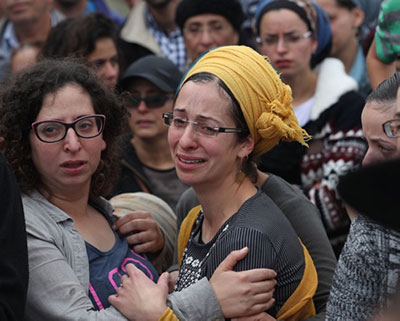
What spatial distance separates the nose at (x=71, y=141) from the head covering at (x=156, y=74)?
5.62 feet

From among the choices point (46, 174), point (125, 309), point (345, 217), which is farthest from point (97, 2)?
point (125, 309)

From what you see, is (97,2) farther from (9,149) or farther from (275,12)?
(9,149)

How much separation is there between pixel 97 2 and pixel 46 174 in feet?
14.3

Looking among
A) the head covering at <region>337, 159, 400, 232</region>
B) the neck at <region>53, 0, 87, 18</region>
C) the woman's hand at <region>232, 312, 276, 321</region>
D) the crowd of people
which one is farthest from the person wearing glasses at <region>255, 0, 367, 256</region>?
the head covering at <region>337, 159, 400, 232</region>

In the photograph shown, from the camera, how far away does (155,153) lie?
435 cm

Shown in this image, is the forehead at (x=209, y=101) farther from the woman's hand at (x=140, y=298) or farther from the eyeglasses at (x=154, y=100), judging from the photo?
the eyeglasses at (x=154, y=100)

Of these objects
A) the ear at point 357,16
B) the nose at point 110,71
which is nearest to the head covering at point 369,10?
the ear at point 357,16

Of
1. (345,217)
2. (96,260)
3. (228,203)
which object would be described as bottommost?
(345,217)

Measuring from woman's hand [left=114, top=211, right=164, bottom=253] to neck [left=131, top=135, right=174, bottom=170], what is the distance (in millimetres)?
1171

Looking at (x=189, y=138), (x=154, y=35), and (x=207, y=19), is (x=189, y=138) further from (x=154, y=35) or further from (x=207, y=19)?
(x=154, y=35)

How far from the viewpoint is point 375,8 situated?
5742mm

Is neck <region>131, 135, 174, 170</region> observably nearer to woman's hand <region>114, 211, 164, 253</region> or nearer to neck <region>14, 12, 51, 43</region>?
woman's hand <region>114, 211, 164, 253</region>

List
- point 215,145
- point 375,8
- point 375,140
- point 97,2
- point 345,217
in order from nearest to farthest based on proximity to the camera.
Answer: point 375,140
point 215,145
point 345,217
point 375,8
point 97,2

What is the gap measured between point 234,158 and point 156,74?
190 cm
